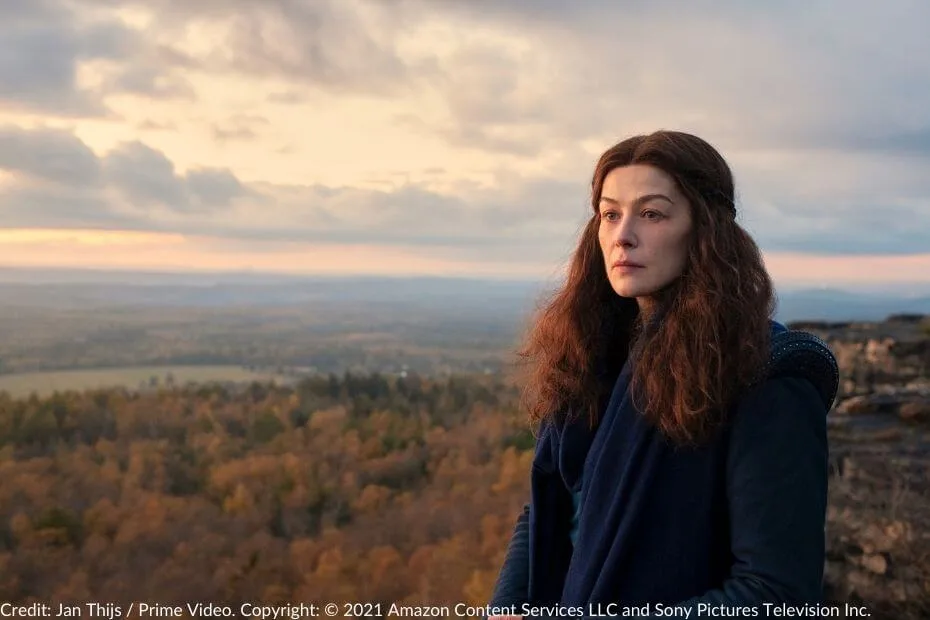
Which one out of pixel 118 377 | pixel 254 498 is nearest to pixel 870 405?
pixel 254 498

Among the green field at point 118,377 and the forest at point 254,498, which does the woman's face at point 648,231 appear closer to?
the forest at point 254,498

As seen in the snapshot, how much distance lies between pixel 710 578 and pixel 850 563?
323 cm

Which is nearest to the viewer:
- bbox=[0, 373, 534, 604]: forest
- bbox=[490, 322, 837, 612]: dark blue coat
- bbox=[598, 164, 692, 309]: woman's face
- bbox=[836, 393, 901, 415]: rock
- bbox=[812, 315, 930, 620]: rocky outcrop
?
bbox=[490, 322, 837, 612]: dark blue coat

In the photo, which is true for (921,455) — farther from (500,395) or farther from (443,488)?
(500,395)

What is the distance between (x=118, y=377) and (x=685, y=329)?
24782mm

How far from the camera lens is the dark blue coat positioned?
1530 mm

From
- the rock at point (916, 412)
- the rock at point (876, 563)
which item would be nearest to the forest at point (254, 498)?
the rock at point (876, 563)

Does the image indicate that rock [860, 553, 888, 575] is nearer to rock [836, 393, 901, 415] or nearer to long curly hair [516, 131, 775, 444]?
rock [836, 393, 901, 415]

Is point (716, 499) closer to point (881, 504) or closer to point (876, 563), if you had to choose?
point (876, 563)

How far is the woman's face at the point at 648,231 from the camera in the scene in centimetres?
179

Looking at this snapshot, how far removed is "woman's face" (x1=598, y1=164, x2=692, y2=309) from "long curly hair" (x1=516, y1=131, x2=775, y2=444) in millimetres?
21

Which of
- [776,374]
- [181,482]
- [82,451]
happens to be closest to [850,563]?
[776,374]

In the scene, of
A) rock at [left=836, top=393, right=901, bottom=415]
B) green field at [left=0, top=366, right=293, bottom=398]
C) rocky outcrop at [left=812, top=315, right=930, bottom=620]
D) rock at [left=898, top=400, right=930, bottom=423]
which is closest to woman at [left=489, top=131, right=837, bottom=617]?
rocky outcrop at [left=812, top=315, right=930, bottom=620]

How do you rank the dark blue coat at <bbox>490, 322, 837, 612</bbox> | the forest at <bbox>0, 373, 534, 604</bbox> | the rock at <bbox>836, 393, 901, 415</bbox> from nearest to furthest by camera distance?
1. the dark blue coat at <bbox>490, 322, 837, 612</bbox>
2. the rock at <bbox>836, 393, 901, 415</bbox>
3. the forest at <bbox>0, 373, 534, 604</bbox>
